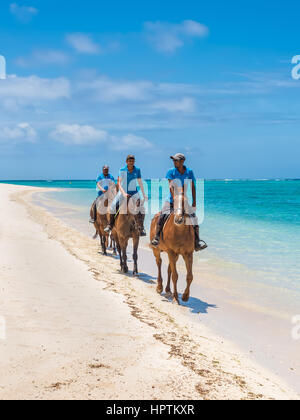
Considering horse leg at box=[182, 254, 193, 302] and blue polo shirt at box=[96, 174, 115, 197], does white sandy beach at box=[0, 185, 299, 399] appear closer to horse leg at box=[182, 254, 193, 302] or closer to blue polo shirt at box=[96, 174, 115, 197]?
horse leg at box=[182, 254, 193, 302]

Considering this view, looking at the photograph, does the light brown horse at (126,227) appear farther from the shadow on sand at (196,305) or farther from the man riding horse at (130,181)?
the shadow on sand at (196,305)

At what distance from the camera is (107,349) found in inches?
196

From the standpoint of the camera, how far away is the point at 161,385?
4.09m

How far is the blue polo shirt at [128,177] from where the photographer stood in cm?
1048

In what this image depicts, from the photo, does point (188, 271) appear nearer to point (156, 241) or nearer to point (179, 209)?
point (156, 241)

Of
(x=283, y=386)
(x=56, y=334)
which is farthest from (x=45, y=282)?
(x=283, y=386)

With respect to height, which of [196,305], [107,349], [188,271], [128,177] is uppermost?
[128,177]

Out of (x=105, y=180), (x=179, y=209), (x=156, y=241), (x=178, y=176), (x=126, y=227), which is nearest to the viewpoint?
(x=179, y=209)

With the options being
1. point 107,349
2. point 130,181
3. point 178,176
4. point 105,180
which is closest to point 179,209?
point 178,176

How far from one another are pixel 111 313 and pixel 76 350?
179cm

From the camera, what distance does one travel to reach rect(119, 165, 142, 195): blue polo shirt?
1048 cm

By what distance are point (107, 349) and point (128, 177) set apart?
6184 millimetres

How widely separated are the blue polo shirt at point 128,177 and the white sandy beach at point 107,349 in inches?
119

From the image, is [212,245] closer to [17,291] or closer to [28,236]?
[28,236]
